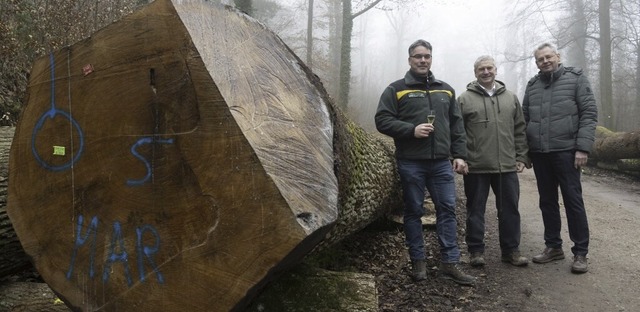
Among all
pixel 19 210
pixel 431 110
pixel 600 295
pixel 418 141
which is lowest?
pixel 600 295

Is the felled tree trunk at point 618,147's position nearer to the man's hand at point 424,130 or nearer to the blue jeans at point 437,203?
the blue jeans at point 437,203

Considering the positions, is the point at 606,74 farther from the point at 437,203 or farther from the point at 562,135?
the point at 437,203

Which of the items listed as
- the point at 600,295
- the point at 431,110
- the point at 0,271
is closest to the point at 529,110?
the point at 431,110

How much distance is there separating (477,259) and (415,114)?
5.08 ft

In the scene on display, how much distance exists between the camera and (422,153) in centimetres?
374

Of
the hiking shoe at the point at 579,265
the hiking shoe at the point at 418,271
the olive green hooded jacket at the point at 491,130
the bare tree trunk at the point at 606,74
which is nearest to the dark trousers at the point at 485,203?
the olive green hooded jacket at the point at 491,130

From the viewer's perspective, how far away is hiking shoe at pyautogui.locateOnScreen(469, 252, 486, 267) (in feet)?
13.7

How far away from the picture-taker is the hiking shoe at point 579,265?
406 cm

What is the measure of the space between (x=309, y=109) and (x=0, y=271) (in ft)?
7.00

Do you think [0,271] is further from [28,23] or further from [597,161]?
[597,161]

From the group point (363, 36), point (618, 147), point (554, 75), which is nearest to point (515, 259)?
point (554, 75)

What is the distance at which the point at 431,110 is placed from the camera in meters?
3.76

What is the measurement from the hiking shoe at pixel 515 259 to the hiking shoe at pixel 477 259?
31 centimetres

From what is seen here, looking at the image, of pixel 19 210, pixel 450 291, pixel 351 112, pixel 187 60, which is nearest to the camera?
pixel 187 60
